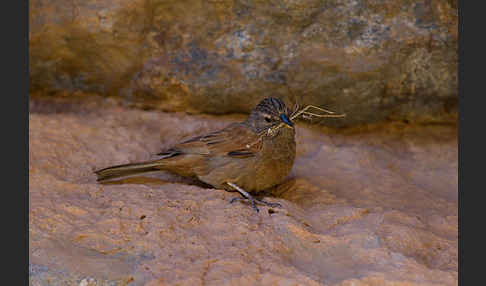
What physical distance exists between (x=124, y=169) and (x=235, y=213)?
48.1 inches

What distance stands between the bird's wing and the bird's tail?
0.19m

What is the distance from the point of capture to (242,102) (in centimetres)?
567

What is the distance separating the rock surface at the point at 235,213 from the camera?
3.20 meters

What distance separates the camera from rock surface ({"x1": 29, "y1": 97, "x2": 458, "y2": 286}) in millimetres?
3195

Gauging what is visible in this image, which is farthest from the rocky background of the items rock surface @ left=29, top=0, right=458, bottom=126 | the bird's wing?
the bird's wing

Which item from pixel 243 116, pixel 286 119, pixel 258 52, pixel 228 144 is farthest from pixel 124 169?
pixel 258 52

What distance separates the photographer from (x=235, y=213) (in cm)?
387

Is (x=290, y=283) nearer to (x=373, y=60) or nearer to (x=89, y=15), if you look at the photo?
(x=373, y=60)

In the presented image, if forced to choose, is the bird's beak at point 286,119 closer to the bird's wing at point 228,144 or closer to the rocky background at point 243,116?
the bird's wing at point 228,144

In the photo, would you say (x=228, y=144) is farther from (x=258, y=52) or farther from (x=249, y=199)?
(x=258, y=52)

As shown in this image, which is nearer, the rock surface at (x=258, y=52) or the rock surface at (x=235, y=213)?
the rock surface at (x=235, y=213)

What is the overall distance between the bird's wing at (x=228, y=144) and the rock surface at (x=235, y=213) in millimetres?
344

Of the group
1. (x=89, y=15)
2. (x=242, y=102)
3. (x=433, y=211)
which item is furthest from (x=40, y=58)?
(x=433, y=211)

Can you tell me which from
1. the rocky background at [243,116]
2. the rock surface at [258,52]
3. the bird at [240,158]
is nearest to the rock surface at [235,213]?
the rocky background at [243,116]
